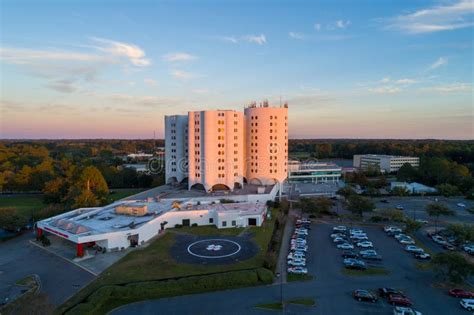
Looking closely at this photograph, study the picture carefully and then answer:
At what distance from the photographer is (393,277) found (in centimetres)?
2505

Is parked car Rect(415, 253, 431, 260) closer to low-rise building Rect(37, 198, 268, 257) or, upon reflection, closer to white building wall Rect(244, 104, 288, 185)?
low-rise building Rect(37, 198, 268, 257)

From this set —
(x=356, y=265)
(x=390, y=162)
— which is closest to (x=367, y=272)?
(x=356, y=265)

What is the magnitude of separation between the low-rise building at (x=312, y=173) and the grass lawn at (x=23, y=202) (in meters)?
47.2

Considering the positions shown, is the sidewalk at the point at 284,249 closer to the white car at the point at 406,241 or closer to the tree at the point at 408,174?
the white car at the point at 406,241

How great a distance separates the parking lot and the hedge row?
4.47 m

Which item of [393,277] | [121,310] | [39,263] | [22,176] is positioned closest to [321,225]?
[393,277]

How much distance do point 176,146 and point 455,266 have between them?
46967 mm

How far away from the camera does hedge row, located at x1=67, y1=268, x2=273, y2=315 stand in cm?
2080

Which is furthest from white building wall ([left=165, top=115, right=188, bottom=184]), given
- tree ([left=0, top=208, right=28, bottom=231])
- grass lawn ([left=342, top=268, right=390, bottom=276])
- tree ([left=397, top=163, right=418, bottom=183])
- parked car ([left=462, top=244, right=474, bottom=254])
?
tree ([left=397, top=163, right=418, bottom=183])

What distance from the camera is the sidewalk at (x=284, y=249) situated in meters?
25.0

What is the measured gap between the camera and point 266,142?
5791 centimetres

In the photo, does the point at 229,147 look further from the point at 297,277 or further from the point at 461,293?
the point at 461,293

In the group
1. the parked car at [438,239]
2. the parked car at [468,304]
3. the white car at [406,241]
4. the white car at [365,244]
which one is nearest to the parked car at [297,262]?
the white car at [365,244]

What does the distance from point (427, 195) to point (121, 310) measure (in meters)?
58.6
